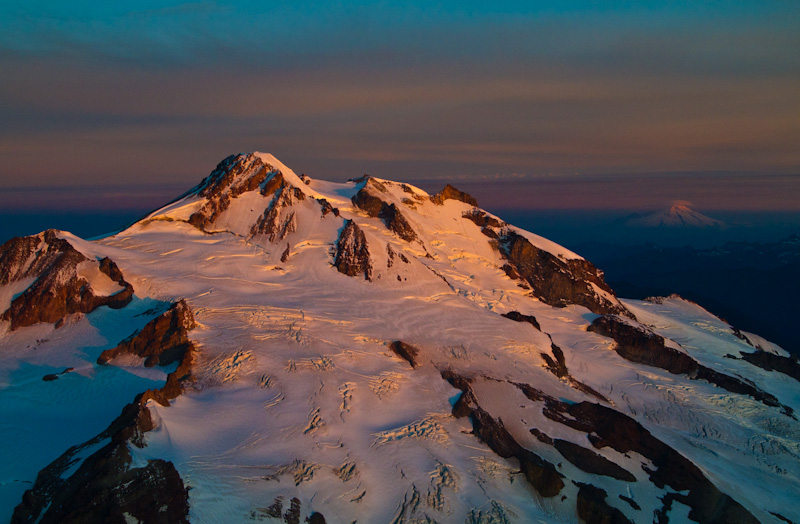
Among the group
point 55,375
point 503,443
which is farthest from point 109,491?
point 503,443

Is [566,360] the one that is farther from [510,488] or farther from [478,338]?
[510,488]

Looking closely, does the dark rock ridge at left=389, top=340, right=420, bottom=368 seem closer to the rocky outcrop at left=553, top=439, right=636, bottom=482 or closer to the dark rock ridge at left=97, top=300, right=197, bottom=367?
the rocky outcrop at left=553, top=439, right=636, bottom=482

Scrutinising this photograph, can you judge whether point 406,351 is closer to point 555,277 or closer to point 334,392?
Result: point 334,392

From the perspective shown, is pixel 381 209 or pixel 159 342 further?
pixel 381 209

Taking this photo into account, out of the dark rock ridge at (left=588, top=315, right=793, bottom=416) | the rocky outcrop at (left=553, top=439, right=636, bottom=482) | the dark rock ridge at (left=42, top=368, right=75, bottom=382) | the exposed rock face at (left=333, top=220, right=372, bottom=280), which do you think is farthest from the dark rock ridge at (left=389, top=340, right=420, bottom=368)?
the dark rock ridge at (left=588, top=315, right=793, bottom=416)

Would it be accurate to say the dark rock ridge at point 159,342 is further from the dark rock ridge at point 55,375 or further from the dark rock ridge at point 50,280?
the dark rock ridge at point 50,280
